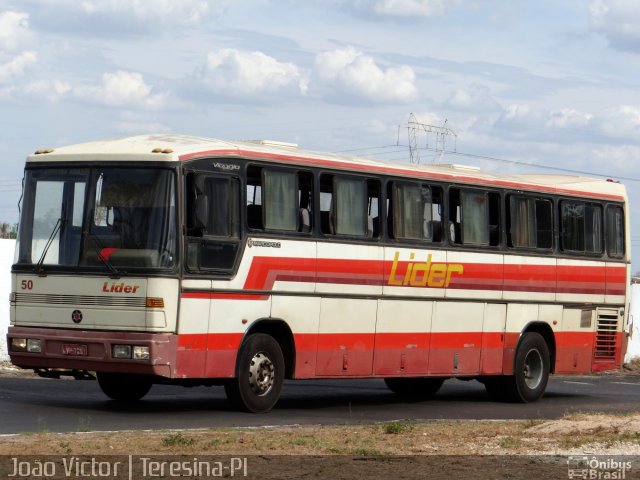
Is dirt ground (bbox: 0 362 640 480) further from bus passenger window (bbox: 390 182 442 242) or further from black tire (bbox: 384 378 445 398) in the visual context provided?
black tire (bbox: 384 378 445 398)

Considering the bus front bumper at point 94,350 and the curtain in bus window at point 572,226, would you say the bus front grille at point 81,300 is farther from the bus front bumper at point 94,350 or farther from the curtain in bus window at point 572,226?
the curtain in bus window at point 572,226

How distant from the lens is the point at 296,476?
452 inches

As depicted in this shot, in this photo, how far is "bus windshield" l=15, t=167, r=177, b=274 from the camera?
1703cm

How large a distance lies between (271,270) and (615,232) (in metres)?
8.91

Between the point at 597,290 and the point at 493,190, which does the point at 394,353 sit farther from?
the point at 597,290

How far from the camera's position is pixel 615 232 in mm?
25094

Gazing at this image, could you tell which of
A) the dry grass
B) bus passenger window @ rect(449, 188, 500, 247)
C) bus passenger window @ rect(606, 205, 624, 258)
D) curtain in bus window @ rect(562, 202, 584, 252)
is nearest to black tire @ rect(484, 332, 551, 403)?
curtain in bus window @ rect(562, 202, 584, 252)

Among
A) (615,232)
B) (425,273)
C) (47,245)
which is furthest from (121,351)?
(615,232)

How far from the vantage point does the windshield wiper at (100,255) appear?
1709 cm

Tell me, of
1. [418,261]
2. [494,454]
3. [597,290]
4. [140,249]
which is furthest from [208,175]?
[597,290]

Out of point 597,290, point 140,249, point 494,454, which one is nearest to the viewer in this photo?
point 494,454

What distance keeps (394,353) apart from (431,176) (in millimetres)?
2767

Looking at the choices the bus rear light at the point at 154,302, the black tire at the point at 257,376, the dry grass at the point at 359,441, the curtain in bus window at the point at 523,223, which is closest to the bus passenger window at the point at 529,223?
the curtain in bus window at the point at 523,223

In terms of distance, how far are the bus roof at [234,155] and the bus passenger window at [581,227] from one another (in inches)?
53.7
